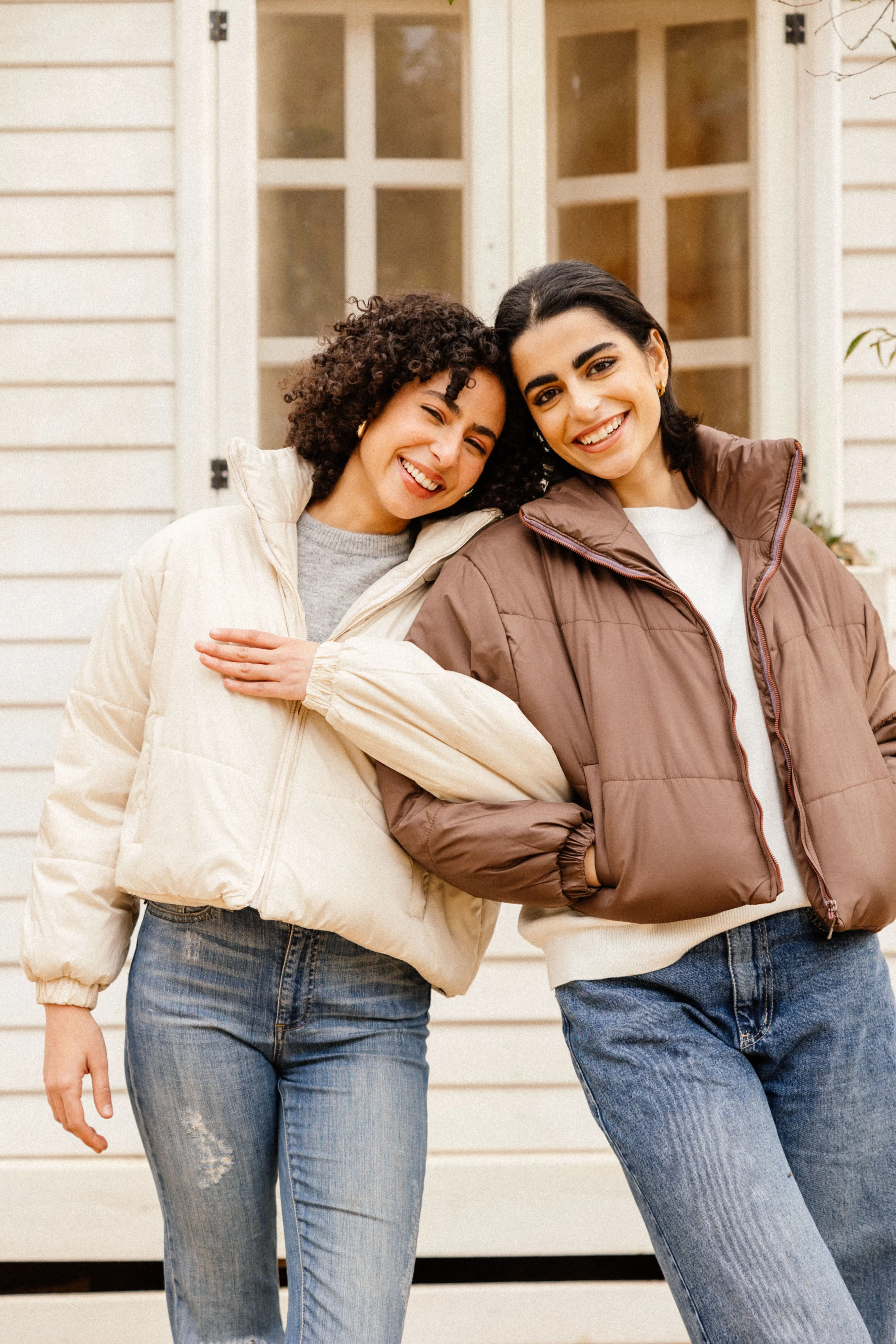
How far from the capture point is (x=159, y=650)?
1.50m

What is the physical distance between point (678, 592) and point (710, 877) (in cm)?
35

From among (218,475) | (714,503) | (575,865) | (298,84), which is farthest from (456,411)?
(298,84)

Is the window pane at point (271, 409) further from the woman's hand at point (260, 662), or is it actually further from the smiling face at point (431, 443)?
the woman's hand at point (260, 662)

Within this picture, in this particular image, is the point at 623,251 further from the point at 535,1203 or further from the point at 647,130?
the point at 535,1203

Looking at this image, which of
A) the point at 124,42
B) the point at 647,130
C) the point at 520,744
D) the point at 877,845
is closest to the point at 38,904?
the point at 520,744

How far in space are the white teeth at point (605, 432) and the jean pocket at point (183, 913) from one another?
77cm

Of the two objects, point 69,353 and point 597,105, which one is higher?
point 597,105

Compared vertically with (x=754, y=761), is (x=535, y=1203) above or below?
below

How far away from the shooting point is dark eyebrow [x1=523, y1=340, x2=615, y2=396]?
1.50 metres

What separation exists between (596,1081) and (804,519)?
1.74 metres

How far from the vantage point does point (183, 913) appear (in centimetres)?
144

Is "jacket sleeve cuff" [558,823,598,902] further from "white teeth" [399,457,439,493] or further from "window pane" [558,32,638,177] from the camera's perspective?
"window pane" [558,32,638,177]

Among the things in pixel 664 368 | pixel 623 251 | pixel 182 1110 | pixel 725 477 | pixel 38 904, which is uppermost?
pixel 623 251

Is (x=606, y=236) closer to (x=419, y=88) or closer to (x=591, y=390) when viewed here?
(x=419, y=88)
